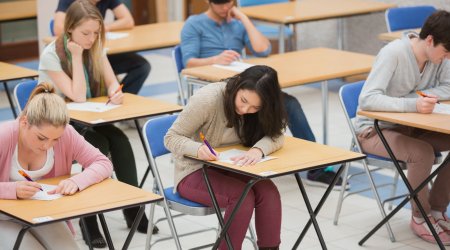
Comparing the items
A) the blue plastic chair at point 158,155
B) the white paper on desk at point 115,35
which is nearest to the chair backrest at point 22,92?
the blue plastic chair at point 158,155

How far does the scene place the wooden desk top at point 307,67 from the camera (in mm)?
5305

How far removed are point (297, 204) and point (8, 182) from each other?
2265 mm

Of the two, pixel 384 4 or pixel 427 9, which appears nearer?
pixel 427 9

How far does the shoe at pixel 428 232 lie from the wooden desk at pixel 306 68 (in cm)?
111

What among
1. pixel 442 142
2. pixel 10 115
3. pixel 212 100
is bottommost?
pixel 10 115

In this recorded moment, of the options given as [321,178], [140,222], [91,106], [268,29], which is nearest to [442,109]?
[321,178]

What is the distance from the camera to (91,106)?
15.4ft

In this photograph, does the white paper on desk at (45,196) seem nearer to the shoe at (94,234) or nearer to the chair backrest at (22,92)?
the shoe at (94,234)

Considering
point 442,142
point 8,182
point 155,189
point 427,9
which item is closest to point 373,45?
point 427,9

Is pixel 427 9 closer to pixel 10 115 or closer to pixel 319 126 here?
pixel 319 126

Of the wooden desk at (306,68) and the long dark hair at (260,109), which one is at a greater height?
the long dark hair at (260,109)

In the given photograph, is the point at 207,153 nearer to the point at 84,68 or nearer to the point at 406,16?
the point at 84,68

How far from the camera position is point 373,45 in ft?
27.7

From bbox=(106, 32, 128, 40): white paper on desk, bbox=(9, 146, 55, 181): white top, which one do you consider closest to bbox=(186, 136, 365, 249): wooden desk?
bbox=(9, 146, 55, 181): white top
